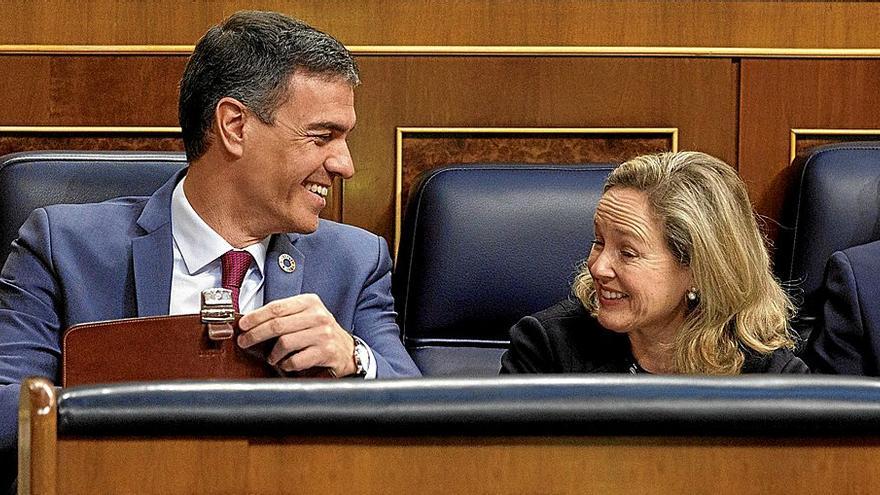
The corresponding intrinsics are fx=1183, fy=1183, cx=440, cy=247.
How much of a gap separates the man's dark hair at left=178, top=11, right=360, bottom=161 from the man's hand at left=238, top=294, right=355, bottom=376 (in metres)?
0.39

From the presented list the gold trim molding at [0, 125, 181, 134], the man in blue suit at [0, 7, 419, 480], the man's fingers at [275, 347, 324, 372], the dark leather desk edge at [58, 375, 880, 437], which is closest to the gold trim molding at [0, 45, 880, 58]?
the gold trim molding at [0, 125, 181, 134]

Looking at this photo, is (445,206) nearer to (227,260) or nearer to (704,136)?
(227,260)

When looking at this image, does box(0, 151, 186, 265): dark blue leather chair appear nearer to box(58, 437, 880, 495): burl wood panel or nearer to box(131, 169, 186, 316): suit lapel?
box(131, 169, 186, 316): suit lapel

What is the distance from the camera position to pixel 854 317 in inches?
63.8

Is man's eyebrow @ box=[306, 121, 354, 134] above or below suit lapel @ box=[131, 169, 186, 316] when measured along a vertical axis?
above

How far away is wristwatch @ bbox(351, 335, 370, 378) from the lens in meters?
1.35

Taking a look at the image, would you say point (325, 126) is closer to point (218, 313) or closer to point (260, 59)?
point (260, 59)

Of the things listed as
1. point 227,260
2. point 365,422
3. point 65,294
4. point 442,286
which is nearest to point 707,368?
point 442,286

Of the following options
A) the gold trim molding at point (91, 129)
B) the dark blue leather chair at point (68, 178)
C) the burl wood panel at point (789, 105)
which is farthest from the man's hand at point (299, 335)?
the burl wood panel at point (789, 105)

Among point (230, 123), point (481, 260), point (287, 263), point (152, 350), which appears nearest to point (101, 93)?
point (230, 123)

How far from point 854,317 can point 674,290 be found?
0.28m

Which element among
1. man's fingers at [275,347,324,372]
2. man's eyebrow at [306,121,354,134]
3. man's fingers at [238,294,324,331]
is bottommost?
man's fingers at [275,347,324,372]

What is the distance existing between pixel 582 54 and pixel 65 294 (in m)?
0.98

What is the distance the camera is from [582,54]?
2.02 m
